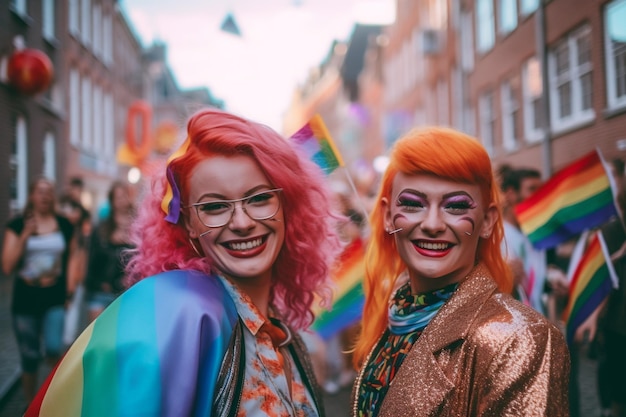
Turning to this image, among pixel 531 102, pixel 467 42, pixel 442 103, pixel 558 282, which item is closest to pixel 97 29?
pixel 467 42

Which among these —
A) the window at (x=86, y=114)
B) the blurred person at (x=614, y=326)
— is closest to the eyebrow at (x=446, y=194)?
the blurred person at (x=614, y=326)

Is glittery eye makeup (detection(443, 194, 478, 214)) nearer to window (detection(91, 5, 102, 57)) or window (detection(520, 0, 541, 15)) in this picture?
window (detection(520, 0, 541, 15))

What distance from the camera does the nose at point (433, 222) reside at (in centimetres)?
167

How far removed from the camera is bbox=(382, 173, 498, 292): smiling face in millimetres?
1688

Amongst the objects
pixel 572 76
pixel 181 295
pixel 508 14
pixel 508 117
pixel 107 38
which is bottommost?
pixel 181 295

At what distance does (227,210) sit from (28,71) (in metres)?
6.14

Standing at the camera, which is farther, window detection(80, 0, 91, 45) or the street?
window detection(80, 0, 91, 45)

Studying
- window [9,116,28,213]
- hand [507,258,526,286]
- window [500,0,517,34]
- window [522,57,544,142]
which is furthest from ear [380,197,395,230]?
window [522,57,544,142]

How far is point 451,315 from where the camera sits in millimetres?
1605

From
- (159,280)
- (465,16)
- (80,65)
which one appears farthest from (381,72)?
(159,280)

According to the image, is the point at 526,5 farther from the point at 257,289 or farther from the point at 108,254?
the point at 257,289

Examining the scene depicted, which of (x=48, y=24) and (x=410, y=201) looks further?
(x=48, y=24)

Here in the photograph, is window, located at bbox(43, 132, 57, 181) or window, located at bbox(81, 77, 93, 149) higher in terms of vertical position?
window, located at bbox(81, 77, 93, 149)

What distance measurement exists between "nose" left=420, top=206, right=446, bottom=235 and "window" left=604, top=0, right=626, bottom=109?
154 centimetres
